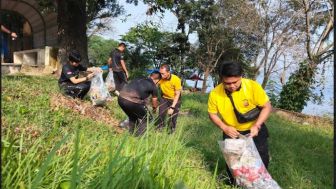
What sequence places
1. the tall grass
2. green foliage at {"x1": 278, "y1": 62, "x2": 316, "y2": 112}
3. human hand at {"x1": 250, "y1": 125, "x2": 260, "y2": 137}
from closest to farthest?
the tall grass, human hand at {"x1": 250, "y1": 125, "x2": 260, "y2": 137}, green foliage at {"x1": 278, "y1": 62, "x2": 316, "y2": 112}

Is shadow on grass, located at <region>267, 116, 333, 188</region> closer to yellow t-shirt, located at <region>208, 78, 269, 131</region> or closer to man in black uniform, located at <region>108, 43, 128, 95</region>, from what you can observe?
yellow t-shirt, located at <region>208, 78, 269, 131</region>

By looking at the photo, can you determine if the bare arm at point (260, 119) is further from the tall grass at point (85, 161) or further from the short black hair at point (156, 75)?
the short black hair at point (156, 75)

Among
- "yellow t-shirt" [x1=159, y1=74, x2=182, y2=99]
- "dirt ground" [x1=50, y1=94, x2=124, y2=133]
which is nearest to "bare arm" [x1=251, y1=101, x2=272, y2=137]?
"dirt ground" [x1=50, y1=94, x2=124, y2=133]

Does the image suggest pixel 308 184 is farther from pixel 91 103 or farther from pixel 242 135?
pixel 91 103

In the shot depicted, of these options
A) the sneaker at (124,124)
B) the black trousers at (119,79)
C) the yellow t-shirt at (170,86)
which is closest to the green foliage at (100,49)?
the black trousers at (119,79)

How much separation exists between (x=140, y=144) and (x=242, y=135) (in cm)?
174

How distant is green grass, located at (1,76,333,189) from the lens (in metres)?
2.38

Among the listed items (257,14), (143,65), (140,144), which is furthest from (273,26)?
(140,144)

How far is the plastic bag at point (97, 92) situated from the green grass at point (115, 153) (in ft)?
1.33

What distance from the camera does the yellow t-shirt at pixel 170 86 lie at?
782cm

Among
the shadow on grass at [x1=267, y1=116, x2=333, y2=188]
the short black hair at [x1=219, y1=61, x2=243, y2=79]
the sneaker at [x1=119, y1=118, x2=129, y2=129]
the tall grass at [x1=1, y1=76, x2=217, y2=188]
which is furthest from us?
the sneaker at [x1=119, y1=118, x2=129, y2=129]

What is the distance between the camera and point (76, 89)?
8391mm

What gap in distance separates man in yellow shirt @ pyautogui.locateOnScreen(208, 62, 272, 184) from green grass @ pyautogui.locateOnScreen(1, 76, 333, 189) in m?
0.52

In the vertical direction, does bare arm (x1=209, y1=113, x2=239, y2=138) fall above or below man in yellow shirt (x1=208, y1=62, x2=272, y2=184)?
below
